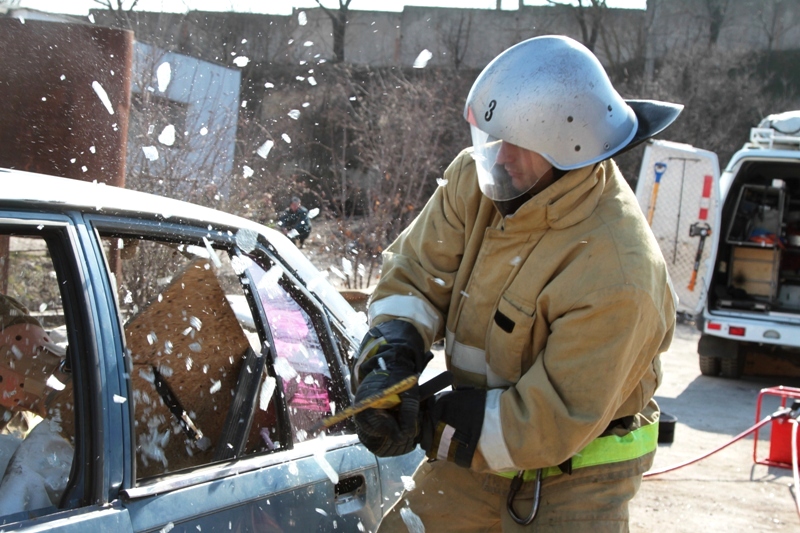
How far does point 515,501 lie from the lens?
95.2 inches

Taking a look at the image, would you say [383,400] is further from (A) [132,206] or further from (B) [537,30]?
(B) [537,30]

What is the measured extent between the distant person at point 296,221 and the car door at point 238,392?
26.5ft

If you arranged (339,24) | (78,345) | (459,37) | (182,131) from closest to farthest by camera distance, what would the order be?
(78,345)
(182,131)
(339,24)
(459,37)

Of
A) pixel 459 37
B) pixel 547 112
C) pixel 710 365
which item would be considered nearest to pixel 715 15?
pixel 459 37

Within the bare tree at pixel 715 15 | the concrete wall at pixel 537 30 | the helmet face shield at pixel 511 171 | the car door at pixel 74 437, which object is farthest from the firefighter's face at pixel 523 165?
the bare tree at pixel 715 15

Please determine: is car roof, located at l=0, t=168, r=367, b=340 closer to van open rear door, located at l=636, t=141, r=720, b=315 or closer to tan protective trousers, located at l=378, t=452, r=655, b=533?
tan protective trousers, located at l=378, t=452, r=655, b=533

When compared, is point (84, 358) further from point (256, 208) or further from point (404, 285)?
point (256, 208)

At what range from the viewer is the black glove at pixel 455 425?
7.22 feet

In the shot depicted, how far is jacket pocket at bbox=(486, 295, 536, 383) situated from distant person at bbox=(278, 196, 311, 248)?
8762 millimetres

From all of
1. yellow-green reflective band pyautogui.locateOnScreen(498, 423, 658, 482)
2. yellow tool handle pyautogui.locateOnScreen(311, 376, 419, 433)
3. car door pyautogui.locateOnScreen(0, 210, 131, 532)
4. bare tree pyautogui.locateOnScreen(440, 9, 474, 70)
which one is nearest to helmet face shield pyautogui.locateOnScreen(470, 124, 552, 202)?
yellow tool handle pyautogui.locateOnScreen(311, 376, 419, 433)

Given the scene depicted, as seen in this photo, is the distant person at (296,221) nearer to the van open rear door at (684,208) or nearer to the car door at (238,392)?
the van open rear door at (684,208)

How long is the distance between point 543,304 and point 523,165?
1.33ft

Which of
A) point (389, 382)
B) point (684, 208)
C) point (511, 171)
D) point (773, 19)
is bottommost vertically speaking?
point (389, 382)

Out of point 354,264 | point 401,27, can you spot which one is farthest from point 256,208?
point 401,27
